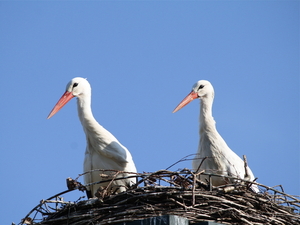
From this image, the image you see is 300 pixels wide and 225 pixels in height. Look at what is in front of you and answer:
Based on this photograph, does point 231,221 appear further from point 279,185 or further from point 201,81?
point 201,81

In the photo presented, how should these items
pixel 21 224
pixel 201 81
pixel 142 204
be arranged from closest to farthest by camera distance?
1. pixel 142 204
2. pixel 21 224
3. pixel 201 81

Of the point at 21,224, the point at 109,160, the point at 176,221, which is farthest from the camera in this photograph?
the point at 109,160

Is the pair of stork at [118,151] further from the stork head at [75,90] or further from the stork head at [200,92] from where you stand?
the stork head at [200,92]

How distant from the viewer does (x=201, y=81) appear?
890 centimetres

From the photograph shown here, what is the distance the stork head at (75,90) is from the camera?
859 cm

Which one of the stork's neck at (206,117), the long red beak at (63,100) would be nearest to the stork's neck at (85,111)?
the long red beak at (63,100)

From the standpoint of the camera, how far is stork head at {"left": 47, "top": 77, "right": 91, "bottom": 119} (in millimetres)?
8586

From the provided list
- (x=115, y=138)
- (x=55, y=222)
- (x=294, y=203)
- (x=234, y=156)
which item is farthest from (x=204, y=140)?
Answer: (x=55, y=222)

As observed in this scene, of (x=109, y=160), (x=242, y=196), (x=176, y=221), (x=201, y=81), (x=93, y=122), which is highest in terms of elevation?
(x=201, y=81)

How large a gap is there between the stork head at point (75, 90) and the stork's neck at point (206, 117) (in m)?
1.48

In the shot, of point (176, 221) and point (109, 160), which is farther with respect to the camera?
point (109, 160)

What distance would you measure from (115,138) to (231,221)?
2.48 metres

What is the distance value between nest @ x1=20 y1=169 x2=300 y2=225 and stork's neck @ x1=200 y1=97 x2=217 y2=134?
1.76 m

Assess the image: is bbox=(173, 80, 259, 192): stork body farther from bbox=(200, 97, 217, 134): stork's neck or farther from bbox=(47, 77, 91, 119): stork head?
bbox=(47, 77, 91, 119): stork head
